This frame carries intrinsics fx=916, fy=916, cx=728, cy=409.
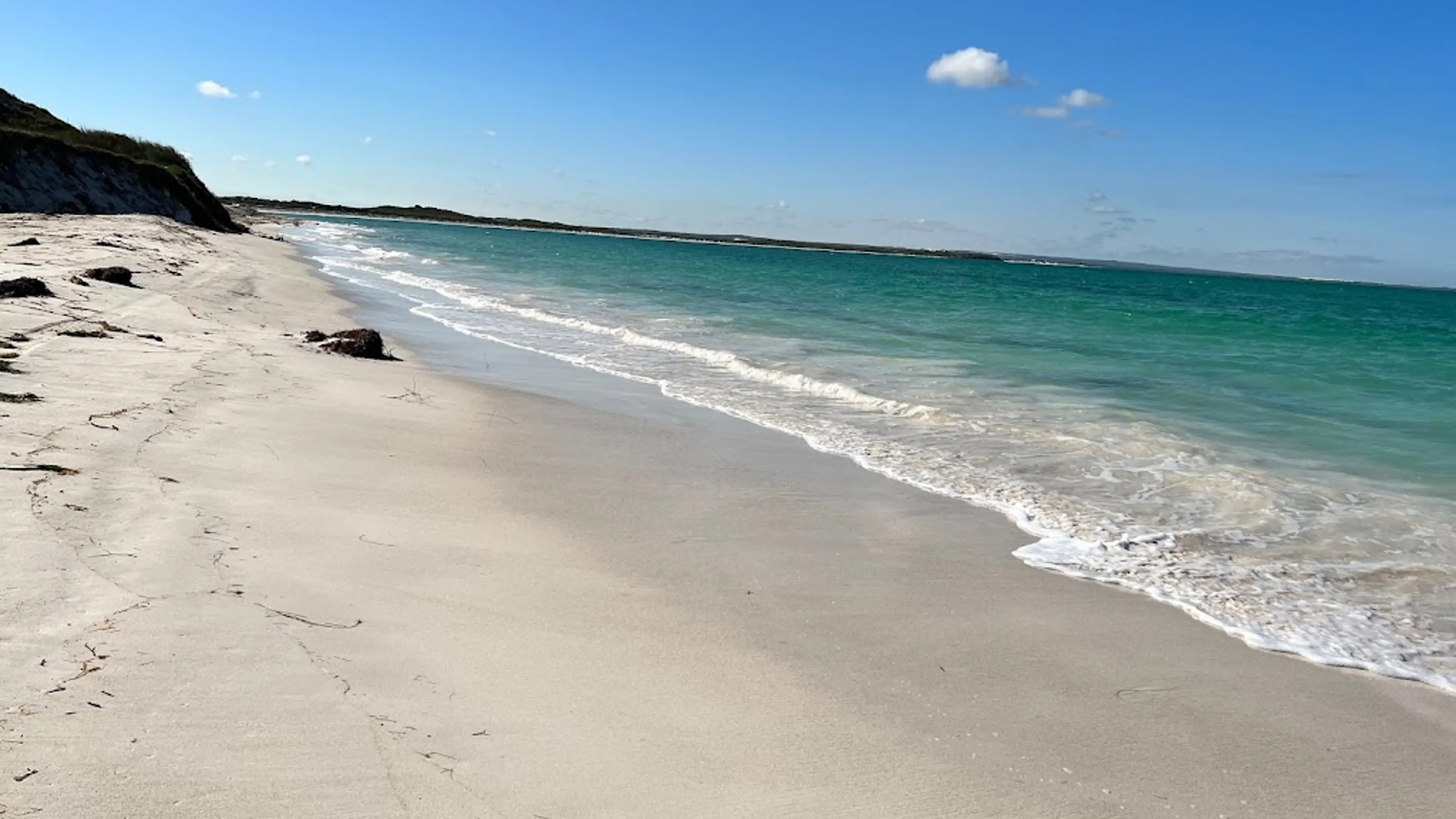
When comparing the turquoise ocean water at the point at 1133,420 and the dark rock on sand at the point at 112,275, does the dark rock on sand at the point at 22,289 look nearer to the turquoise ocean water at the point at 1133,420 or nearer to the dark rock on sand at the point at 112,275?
the dark rock on sand at the point at 112,275

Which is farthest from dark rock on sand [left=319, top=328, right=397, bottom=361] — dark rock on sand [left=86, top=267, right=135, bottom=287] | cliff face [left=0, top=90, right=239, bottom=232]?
cliff face [left=0, top=90, right=239, bottom=232]

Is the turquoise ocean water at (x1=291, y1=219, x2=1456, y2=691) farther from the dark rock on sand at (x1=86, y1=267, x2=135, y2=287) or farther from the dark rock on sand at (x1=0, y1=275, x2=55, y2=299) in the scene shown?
the dark rock on sand at (x1=0, y1=275, x2=55, y2=299)

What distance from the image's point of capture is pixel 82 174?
93.9 feet

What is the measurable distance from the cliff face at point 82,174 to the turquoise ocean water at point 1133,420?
282 inches

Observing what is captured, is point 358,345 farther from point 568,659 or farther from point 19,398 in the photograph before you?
point 568,659

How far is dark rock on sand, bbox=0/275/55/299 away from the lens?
966cm

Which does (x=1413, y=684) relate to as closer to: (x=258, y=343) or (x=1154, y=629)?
(x=1154, y=629)

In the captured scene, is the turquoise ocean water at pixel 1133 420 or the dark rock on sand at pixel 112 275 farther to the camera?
the dark rock on sand at pixel 112 275

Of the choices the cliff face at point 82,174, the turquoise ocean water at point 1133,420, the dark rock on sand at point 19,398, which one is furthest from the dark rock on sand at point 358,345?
the cliff face at point 82,174

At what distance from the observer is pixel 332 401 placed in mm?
7910

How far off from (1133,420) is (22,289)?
1244 cm

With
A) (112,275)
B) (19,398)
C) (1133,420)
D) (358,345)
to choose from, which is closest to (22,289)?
(358,345)

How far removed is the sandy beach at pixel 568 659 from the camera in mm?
2656

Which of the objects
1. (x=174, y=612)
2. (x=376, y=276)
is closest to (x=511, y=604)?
(x=174, y=612)
